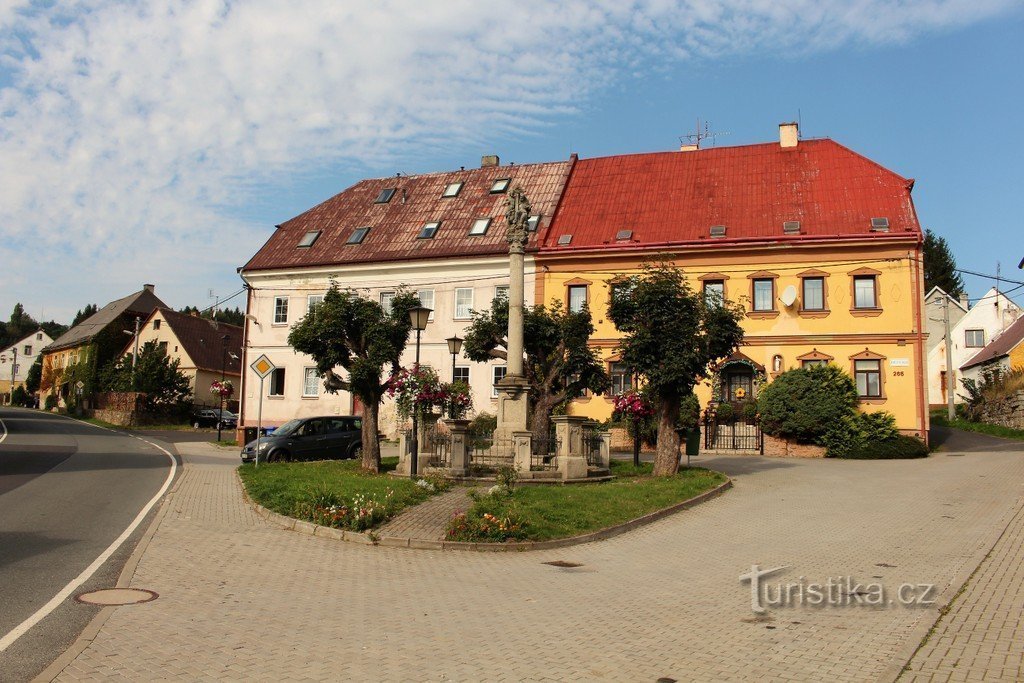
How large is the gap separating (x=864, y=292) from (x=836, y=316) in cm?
145

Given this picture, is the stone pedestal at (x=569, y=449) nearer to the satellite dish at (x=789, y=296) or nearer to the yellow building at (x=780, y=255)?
the yellow building at (x=780, y=255)

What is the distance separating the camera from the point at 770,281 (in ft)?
110

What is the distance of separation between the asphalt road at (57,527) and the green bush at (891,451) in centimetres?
2161

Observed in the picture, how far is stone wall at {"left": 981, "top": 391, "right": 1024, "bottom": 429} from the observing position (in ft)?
108

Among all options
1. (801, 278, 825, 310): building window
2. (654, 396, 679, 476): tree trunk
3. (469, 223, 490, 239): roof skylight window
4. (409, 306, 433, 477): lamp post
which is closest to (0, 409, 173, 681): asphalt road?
(409, 306, 433, 477): lamp post

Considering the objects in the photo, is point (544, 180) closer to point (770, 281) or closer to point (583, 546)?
point (770, 281)

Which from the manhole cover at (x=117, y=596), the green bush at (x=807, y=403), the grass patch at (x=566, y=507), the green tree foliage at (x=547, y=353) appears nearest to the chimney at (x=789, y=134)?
the green bush at (x=807, y=403)

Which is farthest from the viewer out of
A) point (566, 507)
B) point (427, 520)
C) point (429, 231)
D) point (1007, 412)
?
point (429, 231)

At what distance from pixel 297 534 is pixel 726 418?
69.5ft

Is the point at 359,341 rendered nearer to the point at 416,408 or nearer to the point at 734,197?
the point at 416,408

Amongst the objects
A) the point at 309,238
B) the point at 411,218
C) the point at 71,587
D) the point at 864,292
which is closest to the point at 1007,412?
the point at 864,292

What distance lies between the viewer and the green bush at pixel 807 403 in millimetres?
27969

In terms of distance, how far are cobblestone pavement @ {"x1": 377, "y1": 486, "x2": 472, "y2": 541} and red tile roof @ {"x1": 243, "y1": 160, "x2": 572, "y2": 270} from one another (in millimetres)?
23040

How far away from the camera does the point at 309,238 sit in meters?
43.0
